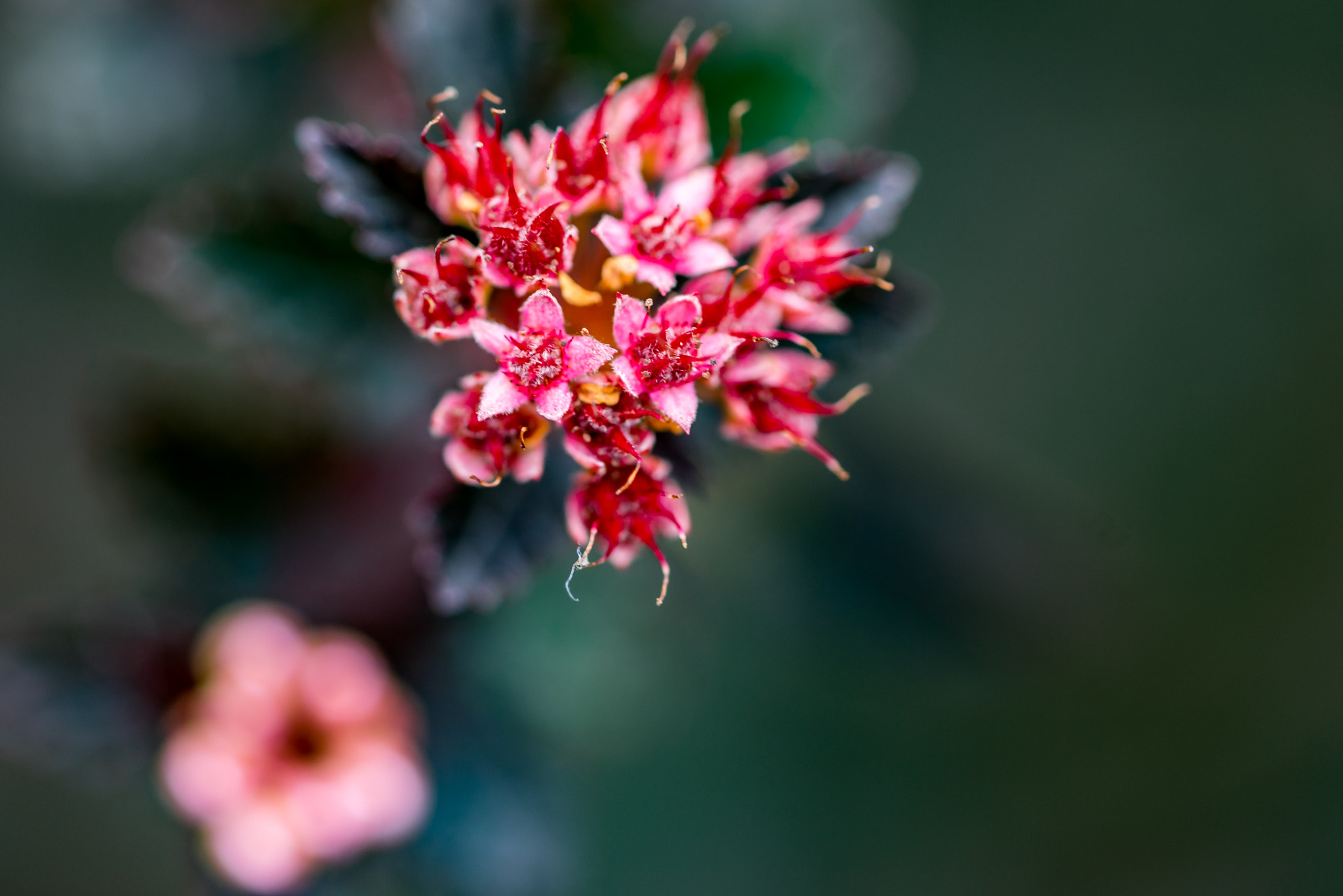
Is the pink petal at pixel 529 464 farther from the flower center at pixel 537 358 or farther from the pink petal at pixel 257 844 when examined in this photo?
the pink petal at pixel 257 844

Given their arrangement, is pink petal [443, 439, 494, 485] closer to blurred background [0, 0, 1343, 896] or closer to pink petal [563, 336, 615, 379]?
pink petal [563, 336, 615, 379]

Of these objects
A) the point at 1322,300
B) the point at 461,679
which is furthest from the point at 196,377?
the point at 1322,300

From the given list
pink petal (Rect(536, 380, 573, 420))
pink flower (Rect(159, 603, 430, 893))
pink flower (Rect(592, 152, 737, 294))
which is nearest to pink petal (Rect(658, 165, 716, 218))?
pink flower (Rect(592, 152, 737, 294))

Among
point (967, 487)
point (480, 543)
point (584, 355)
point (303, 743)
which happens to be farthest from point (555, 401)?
point (967, 487)

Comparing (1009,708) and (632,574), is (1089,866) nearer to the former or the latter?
(1009,708)

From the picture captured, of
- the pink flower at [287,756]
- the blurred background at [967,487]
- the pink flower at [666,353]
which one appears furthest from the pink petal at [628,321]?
the blurred background at [967,487]
